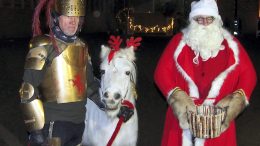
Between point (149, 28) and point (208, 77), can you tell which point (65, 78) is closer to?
point (208, 77)

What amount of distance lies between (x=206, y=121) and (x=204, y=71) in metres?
0.56

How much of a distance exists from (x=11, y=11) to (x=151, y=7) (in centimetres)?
836

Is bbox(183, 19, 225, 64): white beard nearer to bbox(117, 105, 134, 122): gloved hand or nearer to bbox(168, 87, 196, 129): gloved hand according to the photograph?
bbox(168, 87, 196, 129): gloved hand

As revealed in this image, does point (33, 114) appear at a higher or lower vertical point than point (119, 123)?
higher

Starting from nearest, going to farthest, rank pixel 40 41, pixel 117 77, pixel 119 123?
1. pixel 40 41
2. pixel 117 77
3. pixel 119 123

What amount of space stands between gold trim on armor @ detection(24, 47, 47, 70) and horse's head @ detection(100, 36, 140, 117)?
81 centimetres

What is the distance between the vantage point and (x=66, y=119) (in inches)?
153

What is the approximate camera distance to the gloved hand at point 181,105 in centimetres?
404

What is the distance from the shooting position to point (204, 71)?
425cm

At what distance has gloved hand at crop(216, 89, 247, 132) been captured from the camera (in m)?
3.98

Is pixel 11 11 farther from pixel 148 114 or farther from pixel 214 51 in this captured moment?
pixel 214 51

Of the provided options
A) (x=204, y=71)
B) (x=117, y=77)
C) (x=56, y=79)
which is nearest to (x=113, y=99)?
(x=117, y=77)

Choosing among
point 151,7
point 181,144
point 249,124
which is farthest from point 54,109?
point 151,7

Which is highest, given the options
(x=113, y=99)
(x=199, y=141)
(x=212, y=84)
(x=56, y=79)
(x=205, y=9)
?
(x=205, y=9)
